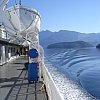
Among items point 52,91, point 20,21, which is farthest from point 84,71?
point 52,91

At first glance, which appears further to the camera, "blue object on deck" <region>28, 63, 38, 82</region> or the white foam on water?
the white foam on water

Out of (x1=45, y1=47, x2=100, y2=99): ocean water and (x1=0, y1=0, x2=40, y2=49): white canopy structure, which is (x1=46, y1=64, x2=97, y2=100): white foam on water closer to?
(x1=45, y1=47, x2=100, y2=99): ocean water

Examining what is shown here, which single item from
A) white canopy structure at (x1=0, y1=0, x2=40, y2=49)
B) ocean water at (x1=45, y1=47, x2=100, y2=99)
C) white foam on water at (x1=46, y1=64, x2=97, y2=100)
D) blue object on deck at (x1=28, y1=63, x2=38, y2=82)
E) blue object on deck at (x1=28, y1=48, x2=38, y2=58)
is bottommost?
ocean water at (x1=45, y1=47, x2=100, y2=99)

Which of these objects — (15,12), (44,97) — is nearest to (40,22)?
(15,12)

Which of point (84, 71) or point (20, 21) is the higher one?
point (20, 21)

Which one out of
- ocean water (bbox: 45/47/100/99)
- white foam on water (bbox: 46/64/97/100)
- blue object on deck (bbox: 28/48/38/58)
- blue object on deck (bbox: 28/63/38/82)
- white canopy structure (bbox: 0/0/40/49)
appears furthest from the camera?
white canopy structure (bbox: 0/0/40/49)

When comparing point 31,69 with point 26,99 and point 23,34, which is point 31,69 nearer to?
point 26,99

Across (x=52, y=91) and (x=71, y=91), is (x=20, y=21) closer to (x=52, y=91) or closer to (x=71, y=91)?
(x=71, y=91)

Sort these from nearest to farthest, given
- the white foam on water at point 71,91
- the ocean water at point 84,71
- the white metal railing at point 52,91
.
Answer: the white metal railing at point 52,91, the white foam on water at point 71,91, the ocean water at point 84,71

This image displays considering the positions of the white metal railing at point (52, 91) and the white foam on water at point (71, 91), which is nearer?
the white metal railing at point (52, 91)

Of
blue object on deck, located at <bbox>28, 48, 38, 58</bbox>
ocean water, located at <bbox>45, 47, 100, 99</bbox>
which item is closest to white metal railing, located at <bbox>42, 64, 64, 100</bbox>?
blue object on deck, located at <bbox>28, 48, 38, 58</bbox>

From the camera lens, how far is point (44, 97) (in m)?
7.79

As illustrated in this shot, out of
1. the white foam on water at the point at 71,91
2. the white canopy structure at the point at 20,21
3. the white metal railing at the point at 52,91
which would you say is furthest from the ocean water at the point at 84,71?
the white metal railing at the point at 52,91

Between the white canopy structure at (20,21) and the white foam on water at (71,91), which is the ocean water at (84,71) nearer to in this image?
the white foam on water at (71,91)
